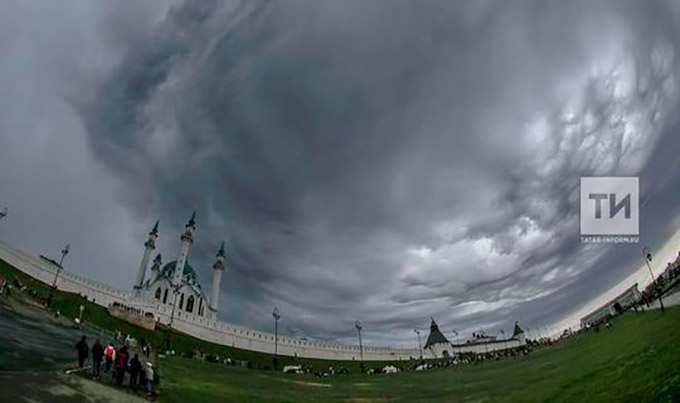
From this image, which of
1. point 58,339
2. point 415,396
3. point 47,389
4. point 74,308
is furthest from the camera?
point 74,308

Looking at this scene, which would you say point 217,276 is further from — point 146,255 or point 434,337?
point 434,337

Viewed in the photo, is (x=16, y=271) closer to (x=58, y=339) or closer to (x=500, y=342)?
(x=58, y=339)

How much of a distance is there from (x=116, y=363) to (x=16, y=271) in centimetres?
8214

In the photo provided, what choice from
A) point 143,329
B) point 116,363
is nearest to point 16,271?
point 143,329

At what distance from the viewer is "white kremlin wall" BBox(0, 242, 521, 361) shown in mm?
89000

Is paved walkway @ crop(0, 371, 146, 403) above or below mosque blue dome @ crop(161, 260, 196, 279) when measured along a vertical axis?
below

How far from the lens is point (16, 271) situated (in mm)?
83062

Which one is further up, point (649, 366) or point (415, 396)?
point (649, 366)

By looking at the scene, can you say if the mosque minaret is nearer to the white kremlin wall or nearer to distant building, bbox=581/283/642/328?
the white kremlin wall

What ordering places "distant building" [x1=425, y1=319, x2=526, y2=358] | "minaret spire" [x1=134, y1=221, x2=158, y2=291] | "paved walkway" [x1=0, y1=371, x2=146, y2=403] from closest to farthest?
"paved walkway" [x1=0, y1=371, x2=146, y2=403] < "minaret spire" [x1=134, y1=221, x2=158, y2=291] < "distant building" [x1=425, y1=319, x2=526, y2=358]

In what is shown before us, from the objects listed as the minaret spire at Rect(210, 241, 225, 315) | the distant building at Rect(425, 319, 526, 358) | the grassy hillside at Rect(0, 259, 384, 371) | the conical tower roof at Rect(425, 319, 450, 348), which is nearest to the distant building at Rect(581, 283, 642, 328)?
the distant building at Rect(425, 319, 526, 358)

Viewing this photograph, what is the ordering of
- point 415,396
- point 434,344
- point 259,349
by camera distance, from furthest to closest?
point 434,344 < point 259,349 < point 415,396

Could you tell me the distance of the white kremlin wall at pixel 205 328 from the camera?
292ft

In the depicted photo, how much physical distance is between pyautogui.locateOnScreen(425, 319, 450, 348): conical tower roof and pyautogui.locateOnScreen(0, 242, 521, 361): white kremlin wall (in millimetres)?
10009
